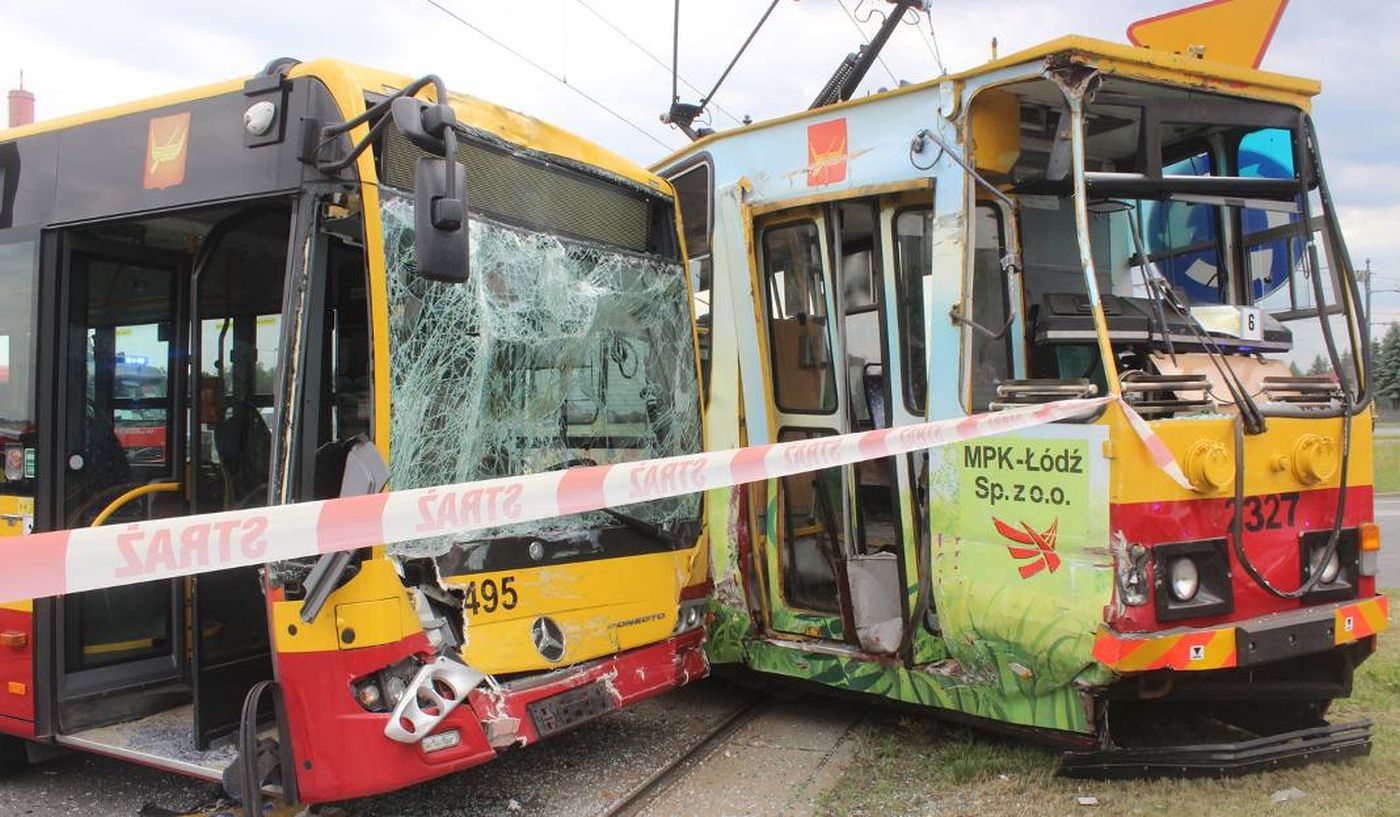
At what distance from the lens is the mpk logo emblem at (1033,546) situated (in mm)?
4195

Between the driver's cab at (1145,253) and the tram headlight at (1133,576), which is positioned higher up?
the driver's cab at (1145,253)

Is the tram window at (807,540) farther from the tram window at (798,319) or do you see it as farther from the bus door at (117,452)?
the bus door at (117,452)

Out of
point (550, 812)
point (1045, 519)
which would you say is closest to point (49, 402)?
point (550, 812)

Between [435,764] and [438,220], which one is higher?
[438,220]

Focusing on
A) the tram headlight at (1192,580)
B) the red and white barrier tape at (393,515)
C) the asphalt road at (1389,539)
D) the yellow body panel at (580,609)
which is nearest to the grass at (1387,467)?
the asphalt road at (1389,539)

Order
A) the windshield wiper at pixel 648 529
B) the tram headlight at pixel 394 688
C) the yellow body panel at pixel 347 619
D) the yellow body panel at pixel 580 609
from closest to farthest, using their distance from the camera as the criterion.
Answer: the yellow body panel at pixel 347 619
the tram headlight at pixel 394 688
the yellow body panel at pixel 580 609
the windshield wiper at pixel 648 529

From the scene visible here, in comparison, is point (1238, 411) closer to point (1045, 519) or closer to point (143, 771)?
point (1045, 519)

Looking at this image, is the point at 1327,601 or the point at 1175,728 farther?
the point at 1175,728

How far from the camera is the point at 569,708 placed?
173 inches

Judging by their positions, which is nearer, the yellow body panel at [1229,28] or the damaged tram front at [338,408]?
the damaged tram front at [338,408]

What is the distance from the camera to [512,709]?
4164 mm

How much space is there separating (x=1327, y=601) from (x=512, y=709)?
3.45 meters

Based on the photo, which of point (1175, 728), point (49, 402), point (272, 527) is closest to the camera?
point (272, 527)

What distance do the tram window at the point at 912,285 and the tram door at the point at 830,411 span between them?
4.3 inches
